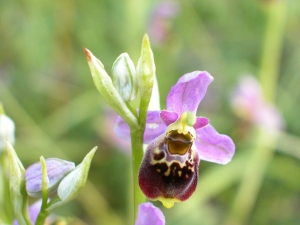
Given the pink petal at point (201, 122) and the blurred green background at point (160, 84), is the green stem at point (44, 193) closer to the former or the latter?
the pink petal at point (201, 122)

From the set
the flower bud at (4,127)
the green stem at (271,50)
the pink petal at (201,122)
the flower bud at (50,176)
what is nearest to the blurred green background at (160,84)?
the green stem at (271,50)

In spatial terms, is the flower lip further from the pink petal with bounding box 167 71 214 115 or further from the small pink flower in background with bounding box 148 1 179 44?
the small pink flower in background with bounding box 148 1 179 44

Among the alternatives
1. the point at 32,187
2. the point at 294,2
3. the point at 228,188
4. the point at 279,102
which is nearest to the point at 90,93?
the point at 228,188

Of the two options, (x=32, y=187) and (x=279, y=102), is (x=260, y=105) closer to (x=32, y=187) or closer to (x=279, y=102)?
(x=279, y=102)

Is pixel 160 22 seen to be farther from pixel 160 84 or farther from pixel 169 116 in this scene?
pixel 169 116

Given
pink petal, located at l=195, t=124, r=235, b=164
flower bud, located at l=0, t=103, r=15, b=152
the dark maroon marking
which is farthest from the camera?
flower bud, located at l=0, t=103, r=15, b=152

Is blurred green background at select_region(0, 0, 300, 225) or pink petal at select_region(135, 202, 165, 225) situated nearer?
pink petal at select_region(135, 202, 165, 225)

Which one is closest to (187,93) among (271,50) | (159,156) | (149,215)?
(159,156)

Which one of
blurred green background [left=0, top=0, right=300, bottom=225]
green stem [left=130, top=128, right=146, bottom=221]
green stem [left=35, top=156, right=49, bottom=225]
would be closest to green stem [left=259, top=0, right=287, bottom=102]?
blurred green background [left=0, top=0, right=300, bottom=225]
